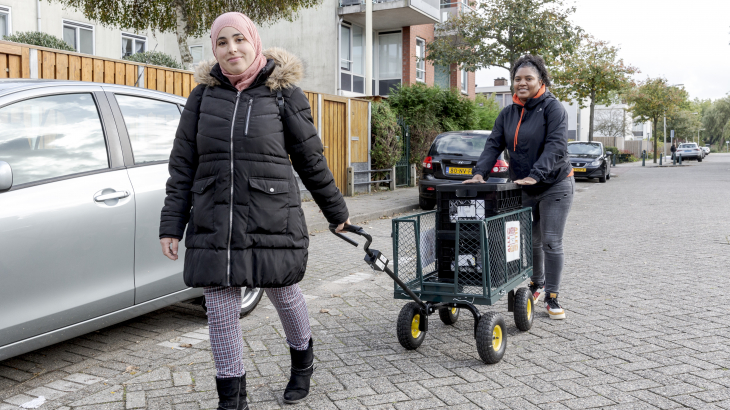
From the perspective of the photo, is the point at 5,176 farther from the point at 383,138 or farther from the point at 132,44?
the point at 132,44

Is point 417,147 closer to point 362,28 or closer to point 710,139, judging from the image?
point 362,28

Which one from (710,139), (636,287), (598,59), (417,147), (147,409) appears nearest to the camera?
(147,409)

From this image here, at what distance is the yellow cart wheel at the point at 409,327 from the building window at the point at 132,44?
19.8 m

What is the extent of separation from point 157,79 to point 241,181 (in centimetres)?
794

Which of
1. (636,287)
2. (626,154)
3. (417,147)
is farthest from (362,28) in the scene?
(626,154)

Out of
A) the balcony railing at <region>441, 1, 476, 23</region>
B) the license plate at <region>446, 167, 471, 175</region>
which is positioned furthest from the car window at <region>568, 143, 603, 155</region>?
the license plate at <region>446, 167, 471, 175</region>

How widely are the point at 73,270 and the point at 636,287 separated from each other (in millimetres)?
4793

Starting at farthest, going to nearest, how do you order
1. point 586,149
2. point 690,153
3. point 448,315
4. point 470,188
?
point 690,153, point 586,149, point 448,315, point 470,188

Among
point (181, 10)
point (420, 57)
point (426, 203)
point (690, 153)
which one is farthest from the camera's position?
point (690, 153)

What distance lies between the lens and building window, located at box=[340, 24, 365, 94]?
2412 cm

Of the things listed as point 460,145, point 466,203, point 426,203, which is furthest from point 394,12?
point 466,203

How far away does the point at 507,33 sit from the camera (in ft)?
75.6

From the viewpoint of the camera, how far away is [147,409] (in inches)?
121

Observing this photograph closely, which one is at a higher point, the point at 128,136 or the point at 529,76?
the point at 529,76
